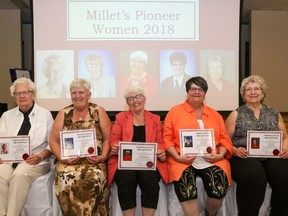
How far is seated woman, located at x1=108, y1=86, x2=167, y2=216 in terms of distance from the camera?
276 centimetres

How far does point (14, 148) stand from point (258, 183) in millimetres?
2082

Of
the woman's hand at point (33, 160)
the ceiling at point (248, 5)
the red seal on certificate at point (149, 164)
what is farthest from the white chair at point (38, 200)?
the ceiling at point (248, 5)

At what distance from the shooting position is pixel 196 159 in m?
2.94

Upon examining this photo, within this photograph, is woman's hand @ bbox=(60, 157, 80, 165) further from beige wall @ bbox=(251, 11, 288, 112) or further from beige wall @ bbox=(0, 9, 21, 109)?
beige wall @ bbox=(251, 11, 288, 112)

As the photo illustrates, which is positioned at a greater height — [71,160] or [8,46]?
[8,46]

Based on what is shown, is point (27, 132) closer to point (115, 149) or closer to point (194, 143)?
point (115, 149)

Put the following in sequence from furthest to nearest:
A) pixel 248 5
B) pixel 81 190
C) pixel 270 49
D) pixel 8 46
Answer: pixel 270 49 → pixel 8 46 → pixel 248 5 → pixel 81 190

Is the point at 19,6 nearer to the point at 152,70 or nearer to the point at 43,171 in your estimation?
the point at 152,70

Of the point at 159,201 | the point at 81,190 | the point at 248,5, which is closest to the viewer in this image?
the point at 81,190

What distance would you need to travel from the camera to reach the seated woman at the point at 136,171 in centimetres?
276

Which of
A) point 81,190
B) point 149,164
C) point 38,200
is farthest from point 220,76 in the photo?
point 38,200

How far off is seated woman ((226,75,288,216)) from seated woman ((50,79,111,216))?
115cm

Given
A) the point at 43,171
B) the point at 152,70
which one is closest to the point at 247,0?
the point at 152,70

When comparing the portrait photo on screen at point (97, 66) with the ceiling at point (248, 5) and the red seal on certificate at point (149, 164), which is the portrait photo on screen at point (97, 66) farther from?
the ceiling at point (248, 5)
